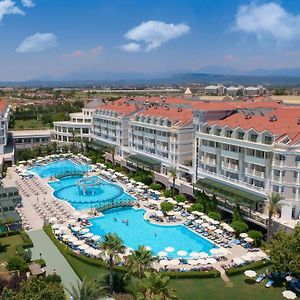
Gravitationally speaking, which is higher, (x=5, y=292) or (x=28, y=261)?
(x=5, y=292)

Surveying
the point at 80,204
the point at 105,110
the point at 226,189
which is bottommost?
the point at 80,204

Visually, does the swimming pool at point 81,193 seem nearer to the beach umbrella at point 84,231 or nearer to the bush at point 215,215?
the beach umbrella at point 84,231

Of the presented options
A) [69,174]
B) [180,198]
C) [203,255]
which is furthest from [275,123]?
[69,174]

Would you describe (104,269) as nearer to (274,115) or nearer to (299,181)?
(299,181)

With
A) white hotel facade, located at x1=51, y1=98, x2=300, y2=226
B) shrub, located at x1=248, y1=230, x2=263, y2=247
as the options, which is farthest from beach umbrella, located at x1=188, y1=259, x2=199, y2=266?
white hotel facade, located at x1=51, y1=98, x2=300, y2=226

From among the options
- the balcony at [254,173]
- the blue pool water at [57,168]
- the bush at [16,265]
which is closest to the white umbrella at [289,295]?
the balcony at [254,173]

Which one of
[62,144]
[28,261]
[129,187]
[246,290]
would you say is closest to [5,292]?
[28,261]
